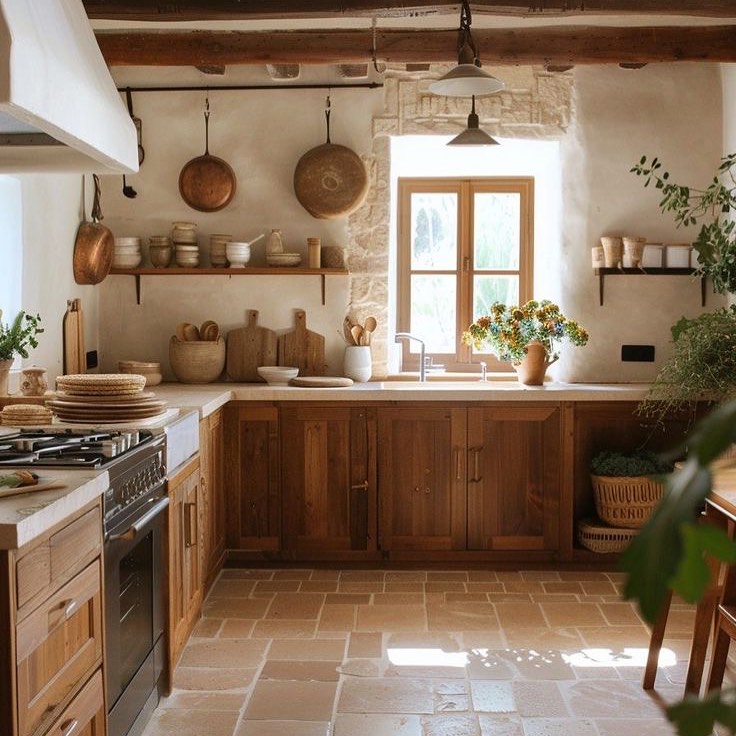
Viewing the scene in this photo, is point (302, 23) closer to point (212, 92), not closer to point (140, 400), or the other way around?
point (212, 92)

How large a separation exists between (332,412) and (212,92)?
2046mm

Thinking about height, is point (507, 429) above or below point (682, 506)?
below

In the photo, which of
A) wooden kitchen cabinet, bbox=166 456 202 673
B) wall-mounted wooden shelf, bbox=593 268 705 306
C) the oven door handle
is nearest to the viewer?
the oven door handle

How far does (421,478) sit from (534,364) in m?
0.89

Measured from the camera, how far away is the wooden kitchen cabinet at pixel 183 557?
3459 mm

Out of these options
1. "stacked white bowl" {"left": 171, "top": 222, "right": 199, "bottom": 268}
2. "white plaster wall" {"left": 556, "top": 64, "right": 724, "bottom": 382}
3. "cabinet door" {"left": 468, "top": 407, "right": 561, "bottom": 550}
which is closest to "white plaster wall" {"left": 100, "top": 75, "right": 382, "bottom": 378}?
"stacked white bowl" {"left": 171, "top": 222, "right": 199, "bottom": 268}

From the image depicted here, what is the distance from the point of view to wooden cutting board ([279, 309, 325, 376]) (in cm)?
552

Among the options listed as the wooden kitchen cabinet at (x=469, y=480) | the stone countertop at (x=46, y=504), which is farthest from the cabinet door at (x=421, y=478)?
the stone countertop at (x=46, y=504)

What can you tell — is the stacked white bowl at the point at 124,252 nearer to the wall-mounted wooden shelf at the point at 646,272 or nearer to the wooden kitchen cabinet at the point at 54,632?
the wall-mounted wooden shelf at the point at 646,272

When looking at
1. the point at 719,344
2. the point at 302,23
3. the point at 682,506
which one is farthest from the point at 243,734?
the point at 302,23

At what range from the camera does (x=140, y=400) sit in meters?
3.38

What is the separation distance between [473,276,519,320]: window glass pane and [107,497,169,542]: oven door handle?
305 centimetres

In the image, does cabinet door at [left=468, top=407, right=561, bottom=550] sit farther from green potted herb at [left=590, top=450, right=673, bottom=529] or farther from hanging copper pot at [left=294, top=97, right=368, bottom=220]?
hanging copper pot at [left=294, top=97, right=368, bottom=220]

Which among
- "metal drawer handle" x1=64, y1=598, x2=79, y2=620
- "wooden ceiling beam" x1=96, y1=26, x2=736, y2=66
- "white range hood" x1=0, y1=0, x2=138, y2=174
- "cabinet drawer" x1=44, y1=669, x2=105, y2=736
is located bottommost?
"cabinet drawer" x1=44, y1=669, x2=105, y2=736
